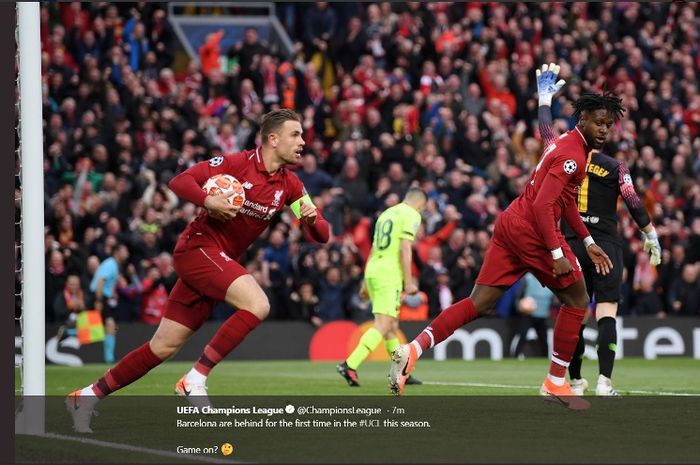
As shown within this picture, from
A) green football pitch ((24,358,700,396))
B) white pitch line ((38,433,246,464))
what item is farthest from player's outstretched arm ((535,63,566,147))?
white pitch line ((38,433,246,464))

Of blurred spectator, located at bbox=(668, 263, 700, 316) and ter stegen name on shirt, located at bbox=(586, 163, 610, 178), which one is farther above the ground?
ter stegen name on shirt, located at bbox=(586, 163, 610, 178)

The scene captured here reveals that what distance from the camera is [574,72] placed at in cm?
2709

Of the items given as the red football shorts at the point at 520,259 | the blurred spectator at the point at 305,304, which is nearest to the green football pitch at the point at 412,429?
the red football shorts at the point at 520,259

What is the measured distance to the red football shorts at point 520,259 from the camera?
34.0 feet

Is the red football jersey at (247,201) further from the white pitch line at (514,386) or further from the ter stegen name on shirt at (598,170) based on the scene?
the white pitch line at (514,386)

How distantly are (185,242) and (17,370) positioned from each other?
5.26 ft

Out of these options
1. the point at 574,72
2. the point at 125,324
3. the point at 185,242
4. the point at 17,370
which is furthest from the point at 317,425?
the point at 574,72

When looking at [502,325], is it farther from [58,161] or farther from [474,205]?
[58,161]

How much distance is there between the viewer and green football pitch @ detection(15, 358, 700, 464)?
7.53 metres

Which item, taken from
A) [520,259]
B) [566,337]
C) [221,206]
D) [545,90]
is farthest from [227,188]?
[545,90]

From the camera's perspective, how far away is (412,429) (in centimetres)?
894

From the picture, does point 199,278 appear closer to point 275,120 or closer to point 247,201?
point 247,201

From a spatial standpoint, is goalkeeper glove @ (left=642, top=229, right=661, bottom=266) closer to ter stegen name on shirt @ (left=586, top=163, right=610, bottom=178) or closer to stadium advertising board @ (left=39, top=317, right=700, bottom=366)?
ter stegen name on shirt @ (left=586, top=163, right=610, bottom=178)

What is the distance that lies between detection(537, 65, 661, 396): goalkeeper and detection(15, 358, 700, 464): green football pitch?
1.71ft
